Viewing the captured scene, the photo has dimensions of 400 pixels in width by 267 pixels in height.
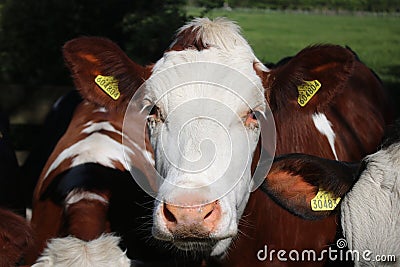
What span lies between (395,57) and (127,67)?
17.7 feet

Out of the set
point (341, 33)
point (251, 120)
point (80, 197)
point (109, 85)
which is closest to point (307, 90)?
point (251, 120)

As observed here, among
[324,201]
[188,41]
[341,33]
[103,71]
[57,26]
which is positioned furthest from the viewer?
[341,33]

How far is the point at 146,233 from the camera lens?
13.9 feet

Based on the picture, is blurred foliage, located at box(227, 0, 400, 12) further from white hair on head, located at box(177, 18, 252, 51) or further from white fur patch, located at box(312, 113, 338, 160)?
white hair on head, located at box(177, 18, 252, 51)

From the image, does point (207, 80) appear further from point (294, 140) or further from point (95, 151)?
point (95, 151)

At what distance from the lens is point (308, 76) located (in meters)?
3.84

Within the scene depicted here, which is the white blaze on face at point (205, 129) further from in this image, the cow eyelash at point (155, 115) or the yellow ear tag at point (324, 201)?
the yellow ear tag at point (324, 201)

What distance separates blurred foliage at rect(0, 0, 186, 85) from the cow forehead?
4730mm

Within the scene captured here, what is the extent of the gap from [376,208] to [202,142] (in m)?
0.74

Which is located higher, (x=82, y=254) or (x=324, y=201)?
(x=324, y=201)

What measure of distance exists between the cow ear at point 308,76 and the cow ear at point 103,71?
63 centimetres

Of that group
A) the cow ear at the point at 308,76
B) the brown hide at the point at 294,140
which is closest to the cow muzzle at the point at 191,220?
the brown hide at the point at 294,140

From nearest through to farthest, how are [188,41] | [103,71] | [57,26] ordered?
[188,41] < [103,71] < [57,26]

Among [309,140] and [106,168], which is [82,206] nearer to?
[106,168]
